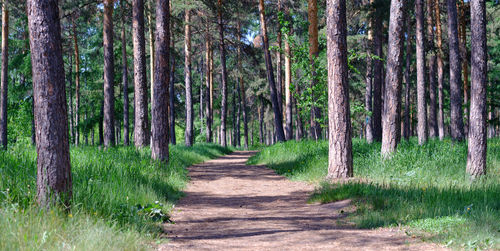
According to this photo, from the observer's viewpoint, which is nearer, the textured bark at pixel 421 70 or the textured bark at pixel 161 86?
the textured bark at pixel 161 86

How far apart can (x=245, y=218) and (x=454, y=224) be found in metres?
3.34

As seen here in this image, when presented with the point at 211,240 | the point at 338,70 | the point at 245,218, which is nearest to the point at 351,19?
the point at 338,70

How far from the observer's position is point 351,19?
24375 mm

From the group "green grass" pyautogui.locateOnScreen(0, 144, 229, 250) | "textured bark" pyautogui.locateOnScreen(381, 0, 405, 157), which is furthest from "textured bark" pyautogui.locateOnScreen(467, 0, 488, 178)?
"green grass" pyautogui.locateOnScreen(0, 144, 229, 250)

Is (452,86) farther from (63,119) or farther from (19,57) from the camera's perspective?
(19,57)

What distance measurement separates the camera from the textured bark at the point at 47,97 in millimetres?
4965

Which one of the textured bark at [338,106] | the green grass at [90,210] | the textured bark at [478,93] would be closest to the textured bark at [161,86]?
the green grass at [90,210]

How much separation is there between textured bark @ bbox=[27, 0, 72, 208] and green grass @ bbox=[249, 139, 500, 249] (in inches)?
174

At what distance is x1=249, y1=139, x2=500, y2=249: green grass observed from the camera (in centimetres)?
529

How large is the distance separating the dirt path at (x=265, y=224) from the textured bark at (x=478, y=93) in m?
3.87

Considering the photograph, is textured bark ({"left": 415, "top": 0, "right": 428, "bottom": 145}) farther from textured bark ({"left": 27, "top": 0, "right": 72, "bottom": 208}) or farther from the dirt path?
textured bark ({"left": 27, "top": 0, "right": 72, "bottom": 208})

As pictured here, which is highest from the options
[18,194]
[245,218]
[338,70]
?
[338,70]

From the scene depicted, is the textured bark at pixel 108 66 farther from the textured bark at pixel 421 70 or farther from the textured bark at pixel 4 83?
the textured bark at pixel 421 70

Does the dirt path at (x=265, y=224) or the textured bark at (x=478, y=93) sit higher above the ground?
the textured bark at (x=478, y=93)
